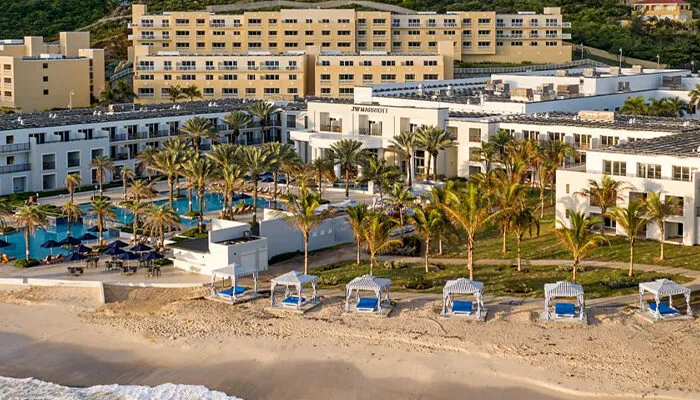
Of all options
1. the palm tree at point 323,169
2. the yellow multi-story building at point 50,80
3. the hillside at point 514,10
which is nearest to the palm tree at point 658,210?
the palm tree at point 323,169

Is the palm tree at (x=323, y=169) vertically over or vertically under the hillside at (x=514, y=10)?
under

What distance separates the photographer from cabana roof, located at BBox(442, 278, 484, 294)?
46.8 metres

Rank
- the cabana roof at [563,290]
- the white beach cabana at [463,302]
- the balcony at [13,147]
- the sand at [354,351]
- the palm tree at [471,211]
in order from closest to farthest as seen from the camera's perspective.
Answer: the sand at [354,351]
the cabana roof at [563,290]
the white beach cabana at [463,302]
the palm tree at [471,211]
the balcony at [13,147]

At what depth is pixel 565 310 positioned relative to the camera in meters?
45.8

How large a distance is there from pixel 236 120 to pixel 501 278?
44417mm

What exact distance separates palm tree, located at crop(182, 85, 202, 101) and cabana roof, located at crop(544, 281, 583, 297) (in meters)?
77.1

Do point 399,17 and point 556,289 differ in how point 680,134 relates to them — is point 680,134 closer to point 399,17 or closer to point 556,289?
point 556,289

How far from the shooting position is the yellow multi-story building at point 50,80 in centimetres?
11481

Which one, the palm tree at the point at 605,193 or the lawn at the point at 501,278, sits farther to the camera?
the palm tree at the point at 605,193

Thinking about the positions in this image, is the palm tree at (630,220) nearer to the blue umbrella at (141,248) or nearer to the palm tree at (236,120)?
the blue umbrella at (141,248)

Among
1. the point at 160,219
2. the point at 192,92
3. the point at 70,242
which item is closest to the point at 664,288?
the point at 160,219

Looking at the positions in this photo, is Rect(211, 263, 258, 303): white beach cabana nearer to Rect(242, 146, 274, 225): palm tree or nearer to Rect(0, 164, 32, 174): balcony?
Rect(242, 146, 274, 225): palm tree

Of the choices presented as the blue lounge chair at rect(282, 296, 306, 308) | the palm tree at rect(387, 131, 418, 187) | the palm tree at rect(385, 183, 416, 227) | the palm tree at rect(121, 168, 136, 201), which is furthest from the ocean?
the palm tree at rect(387, 131, 418, 187)

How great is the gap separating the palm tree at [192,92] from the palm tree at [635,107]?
45.9 meters
